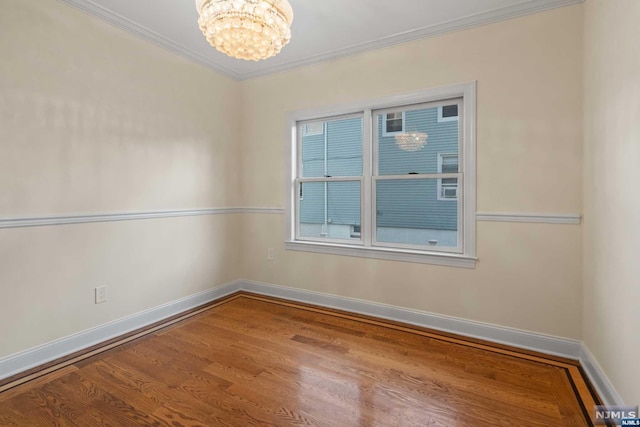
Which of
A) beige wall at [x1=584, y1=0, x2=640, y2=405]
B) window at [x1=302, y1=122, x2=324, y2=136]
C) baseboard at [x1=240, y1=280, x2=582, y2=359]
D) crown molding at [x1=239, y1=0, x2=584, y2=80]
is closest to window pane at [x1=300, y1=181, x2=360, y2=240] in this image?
window at [x1=302, y1=122, x2=324, y2=136]

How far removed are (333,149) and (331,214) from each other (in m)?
0.70

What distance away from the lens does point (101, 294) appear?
8.16 ft

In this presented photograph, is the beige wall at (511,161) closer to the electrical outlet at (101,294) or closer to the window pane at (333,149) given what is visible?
the window pane at (333,149)

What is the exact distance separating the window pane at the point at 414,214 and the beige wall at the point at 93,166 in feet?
6.10

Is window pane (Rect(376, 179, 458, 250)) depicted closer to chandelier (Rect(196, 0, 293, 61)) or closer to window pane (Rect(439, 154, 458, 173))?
window pane (Rect(439, 154, 458, 173))

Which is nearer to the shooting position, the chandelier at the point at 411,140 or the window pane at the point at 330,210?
the chandelier at the point at 411,140

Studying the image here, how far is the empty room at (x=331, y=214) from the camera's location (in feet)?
5.73

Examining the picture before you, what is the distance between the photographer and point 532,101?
2.33m

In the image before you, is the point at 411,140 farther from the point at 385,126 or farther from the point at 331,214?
the point at 331,214

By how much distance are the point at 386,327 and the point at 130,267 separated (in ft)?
7.55

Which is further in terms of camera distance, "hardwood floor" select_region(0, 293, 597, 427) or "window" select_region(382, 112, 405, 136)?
"window" select_region(382, 112, 405, 136)

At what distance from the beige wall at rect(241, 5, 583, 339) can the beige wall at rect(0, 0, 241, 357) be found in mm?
1667

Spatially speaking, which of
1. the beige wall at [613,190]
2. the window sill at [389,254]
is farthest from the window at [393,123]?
the beige wall at [613,190]

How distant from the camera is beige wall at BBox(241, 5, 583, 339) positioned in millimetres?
2250
